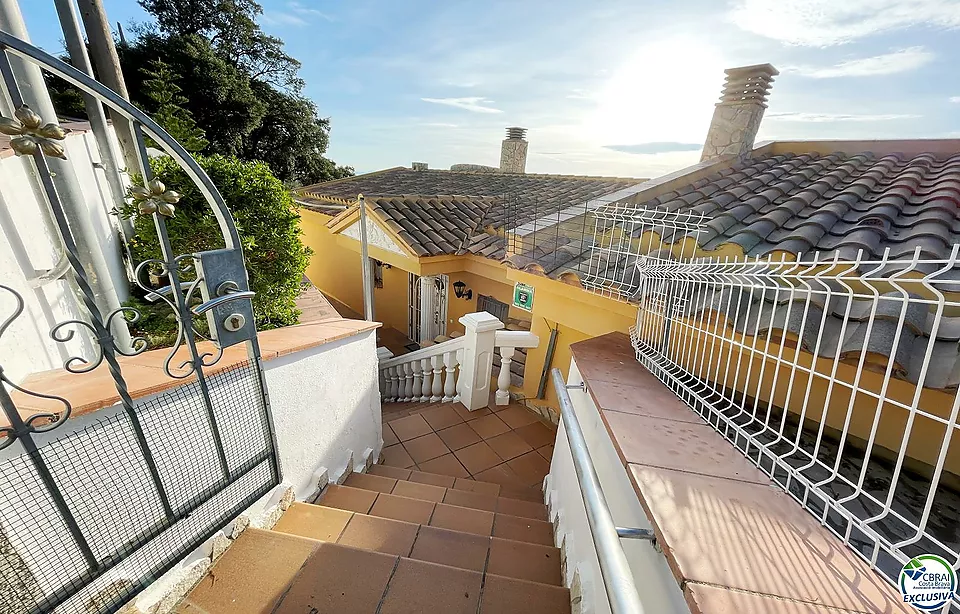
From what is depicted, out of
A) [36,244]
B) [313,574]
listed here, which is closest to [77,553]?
[313,574]

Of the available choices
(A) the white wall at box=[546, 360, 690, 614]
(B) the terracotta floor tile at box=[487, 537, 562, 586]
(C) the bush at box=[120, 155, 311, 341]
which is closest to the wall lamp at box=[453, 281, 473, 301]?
(C) the bush at box=[120, 155, 311, 341]

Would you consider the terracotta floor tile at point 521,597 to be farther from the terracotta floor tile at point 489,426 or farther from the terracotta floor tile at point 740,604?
the terracotta floor tile at point 489,426

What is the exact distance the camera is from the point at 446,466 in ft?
13.4

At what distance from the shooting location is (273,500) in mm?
2412

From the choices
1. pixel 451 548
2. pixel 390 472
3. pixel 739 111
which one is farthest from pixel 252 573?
pixel 739 111

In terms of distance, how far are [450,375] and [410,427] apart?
0.90 m

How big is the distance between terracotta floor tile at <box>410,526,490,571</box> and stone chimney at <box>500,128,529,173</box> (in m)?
14.0

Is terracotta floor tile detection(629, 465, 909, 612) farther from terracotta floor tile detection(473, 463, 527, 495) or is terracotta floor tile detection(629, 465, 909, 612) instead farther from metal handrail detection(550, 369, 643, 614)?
terracotta floor tile detection(473, 463, 527, 495)

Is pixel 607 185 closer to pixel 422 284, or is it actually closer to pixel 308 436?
pixel 422 284

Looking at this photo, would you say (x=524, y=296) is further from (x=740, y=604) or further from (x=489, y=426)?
(x=740, y=604)

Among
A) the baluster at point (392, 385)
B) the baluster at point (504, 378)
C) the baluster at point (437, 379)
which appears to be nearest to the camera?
the baluster at point (504, 378)

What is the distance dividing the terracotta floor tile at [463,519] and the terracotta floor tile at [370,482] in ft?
2.16

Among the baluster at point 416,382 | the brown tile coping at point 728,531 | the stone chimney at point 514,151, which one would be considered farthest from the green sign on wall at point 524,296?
the stone chimney at point 514,151

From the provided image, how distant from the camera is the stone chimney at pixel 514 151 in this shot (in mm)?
14250
